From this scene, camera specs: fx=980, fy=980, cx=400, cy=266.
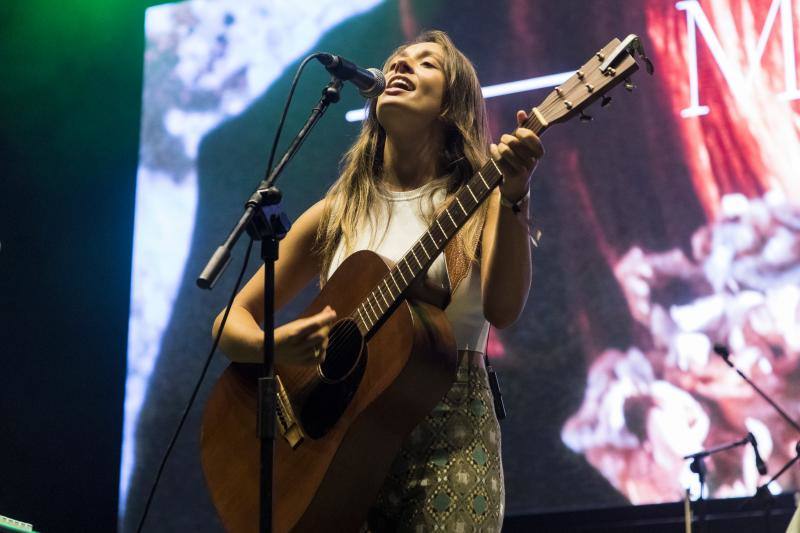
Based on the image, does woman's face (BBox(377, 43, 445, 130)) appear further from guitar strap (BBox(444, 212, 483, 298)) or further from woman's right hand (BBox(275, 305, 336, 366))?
woman's right hand (BBox(275, 305, 336, 366))

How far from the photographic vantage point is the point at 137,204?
16.9ft

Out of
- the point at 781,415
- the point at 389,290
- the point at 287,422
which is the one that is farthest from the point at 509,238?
the point at 781,415

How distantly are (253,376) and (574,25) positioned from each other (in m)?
2.76

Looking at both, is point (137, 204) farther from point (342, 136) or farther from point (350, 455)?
point (350, 455)

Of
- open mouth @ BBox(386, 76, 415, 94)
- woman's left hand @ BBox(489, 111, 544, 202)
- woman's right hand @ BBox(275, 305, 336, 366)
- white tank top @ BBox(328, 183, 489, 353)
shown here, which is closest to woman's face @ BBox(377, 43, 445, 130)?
open mouth @ BBox(386, 76, 415, 94)

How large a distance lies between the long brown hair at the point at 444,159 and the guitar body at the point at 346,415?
0.56 feet

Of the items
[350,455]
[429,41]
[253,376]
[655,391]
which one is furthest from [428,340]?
[655,391]

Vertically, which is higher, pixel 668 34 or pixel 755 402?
pixel 668 34

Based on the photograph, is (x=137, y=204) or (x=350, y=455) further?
(x=137, y=204)

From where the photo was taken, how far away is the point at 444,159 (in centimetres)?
246

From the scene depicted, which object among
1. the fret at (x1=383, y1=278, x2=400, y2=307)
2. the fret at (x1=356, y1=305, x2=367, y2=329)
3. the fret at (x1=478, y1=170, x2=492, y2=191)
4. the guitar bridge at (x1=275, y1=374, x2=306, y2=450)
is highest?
the fret at (x1=478, y1=170, x2=492, y2=191)

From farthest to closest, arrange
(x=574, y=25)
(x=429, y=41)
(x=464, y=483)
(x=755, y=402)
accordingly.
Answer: (x=574, y=25), (x=755, y=402), (x=429, y=41), (x=464, y=483)

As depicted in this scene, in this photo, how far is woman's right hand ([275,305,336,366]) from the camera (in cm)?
198

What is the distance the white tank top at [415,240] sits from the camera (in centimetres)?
218
